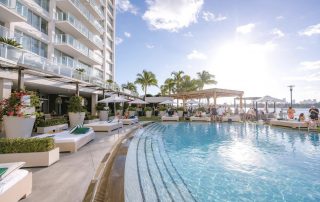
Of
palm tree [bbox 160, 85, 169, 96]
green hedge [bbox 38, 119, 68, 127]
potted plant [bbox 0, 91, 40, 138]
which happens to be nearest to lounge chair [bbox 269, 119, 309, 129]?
green hedge [bbox 38, 119, 68, 127]

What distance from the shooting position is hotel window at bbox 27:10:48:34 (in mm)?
17659

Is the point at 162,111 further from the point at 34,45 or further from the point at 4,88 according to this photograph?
the point at 4,88

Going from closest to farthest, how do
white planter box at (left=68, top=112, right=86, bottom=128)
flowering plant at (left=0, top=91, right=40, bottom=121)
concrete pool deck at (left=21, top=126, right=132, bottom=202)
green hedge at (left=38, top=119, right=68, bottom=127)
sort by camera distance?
concrete pool deck at (left=21, top=126, right=132, bottom=202) → flowering plant at (left=0, top=91, right=40, bottom=121) → green hedge at (left=38, top=119, right=68, bottom=127) → white planter box at (left=68, top=112, right=86, bottom=128)

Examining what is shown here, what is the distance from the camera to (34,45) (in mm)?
17938

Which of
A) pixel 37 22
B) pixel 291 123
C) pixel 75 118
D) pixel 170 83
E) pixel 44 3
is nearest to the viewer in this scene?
pixel 75 118

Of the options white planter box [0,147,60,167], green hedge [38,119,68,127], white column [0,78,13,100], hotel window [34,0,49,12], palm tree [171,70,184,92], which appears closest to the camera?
white planter box [0,147,60,167]

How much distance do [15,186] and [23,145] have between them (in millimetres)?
2272

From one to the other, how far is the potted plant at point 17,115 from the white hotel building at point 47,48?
6.88 ft

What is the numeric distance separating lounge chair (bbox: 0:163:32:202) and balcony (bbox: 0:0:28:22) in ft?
50.7

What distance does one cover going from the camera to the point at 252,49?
14.5 metres

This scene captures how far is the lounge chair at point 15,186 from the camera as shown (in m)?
2.80

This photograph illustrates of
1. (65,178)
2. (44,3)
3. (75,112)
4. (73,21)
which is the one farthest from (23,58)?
(73,21)

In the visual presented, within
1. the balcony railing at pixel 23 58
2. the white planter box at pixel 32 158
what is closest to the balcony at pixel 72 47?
the balcony railing at pixel 23 58

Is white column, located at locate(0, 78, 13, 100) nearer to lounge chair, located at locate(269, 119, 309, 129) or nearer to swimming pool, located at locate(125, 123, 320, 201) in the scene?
swimming pool, located at locate(125, 123, 320, 201)
